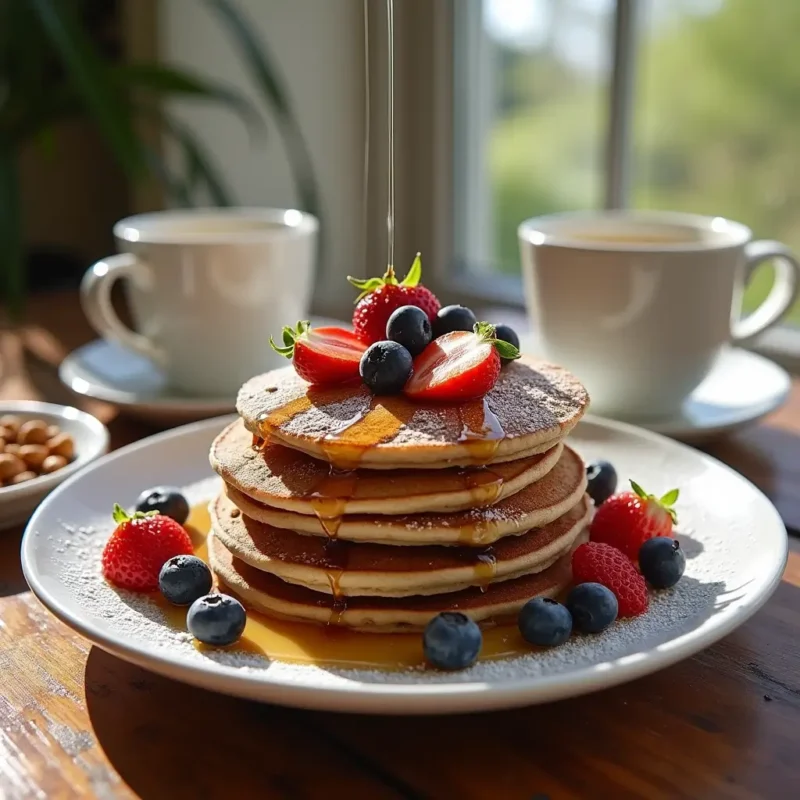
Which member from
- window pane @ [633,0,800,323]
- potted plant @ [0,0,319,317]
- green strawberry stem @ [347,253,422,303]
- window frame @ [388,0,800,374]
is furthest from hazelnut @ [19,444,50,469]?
window pane @ [633,0,800,323]

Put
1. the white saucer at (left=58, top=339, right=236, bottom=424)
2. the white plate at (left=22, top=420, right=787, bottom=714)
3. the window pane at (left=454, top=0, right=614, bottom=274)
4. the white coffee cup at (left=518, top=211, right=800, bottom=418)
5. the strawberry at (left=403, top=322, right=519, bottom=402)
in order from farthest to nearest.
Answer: the window pane at (left=454, top=0, right=614, bottom=274)
the white saucer at (left=58, top=339, right=236, bottom=424)
the white coffee cup at (left=518, top=211, right=800, bottom=418)
the strawberry at (left=403, top=322, right=519, bottom=402)
the white plate at (left=22, top=420, right=787, bottom=714)

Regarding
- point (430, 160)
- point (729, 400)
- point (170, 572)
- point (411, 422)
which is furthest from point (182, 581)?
point (430, 160)

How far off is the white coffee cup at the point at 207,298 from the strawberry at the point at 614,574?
74 centimetres

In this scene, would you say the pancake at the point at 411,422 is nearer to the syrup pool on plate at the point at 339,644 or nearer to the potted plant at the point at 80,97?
the syrup pool on plate at the point at 339,644

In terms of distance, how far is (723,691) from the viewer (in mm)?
765

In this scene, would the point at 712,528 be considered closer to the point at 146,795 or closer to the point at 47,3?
the point at 146,795

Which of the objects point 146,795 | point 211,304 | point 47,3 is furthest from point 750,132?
point 146,795

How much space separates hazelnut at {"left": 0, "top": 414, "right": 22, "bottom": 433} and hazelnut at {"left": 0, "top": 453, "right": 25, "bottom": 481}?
114mm

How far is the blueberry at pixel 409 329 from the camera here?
922mm

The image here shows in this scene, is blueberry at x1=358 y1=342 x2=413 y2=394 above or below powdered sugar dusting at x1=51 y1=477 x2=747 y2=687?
above

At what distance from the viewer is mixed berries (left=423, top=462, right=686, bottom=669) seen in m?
0.73

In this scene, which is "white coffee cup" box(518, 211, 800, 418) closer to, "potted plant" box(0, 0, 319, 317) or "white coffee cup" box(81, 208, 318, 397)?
"white coffee cup" box(81, 208, 318, 397)

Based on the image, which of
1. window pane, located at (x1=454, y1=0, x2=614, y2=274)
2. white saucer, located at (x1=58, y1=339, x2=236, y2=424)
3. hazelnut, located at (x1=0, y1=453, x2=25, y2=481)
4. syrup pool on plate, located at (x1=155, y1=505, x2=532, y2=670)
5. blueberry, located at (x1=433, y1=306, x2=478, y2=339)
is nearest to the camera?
syrup pool on plate, located at (x1=155, y1=505, x2=532, y2=670)

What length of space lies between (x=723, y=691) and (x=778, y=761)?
0.09 m
